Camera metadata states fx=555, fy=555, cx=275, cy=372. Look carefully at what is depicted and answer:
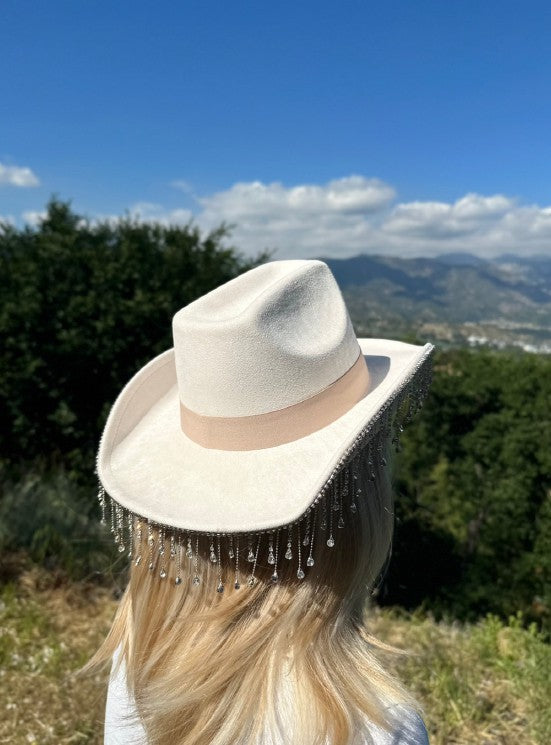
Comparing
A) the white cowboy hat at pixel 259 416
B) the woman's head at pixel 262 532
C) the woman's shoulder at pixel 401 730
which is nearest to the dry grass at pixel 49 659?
the woman's head at pixel 262 532

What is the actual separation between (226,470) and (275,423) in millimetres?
176

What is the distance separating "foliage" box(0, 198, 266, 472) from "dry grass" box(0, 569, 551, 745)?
6.64ft

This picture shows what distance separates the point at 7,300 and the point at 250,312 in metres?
5.37

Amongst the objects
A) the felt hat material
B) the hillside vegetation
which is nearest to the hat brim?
the felt hat material

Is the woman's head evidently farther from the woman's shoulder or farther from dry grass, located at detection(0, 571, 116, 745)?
dry grass, located at detection(0, 571, 116, 745)

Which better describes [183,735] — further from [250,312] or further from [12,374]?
[12,374]

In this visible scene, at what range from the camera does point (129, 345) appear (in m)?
6.18

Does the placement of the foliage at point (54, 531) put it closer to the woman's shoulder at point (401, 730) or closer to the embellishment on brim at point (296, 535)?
the embellishment on brim at point (296, 535)

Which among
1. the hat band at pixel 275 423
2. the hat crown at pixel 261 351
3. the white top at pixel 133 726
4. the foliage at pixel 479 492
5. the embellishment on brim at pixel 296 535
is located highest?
the hat crown at pixel 261 351

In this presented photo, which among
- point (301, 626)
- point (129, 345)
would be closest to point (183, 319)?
point (301, 626)

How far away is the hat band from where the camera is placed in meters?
1.43

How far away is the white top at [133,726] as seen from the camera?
1.24 metres

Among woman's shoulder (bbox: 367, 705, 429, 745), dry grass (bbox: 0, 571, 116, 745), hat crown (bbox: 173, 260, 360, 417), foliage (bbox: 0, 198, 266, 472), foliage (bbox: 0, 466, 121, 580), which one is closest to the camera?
woman's shoulder (bbox: 367, 705, 429, 745)

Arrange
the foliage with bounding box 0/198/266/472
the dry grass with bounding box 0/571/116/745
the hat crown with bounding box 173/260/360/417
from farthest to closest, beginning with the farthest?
the foliage with bounding box 0/198/266/472 → the dry grass with bounding box 0/571/116/745 → the hat crown with bounding box 173/260/360/417
